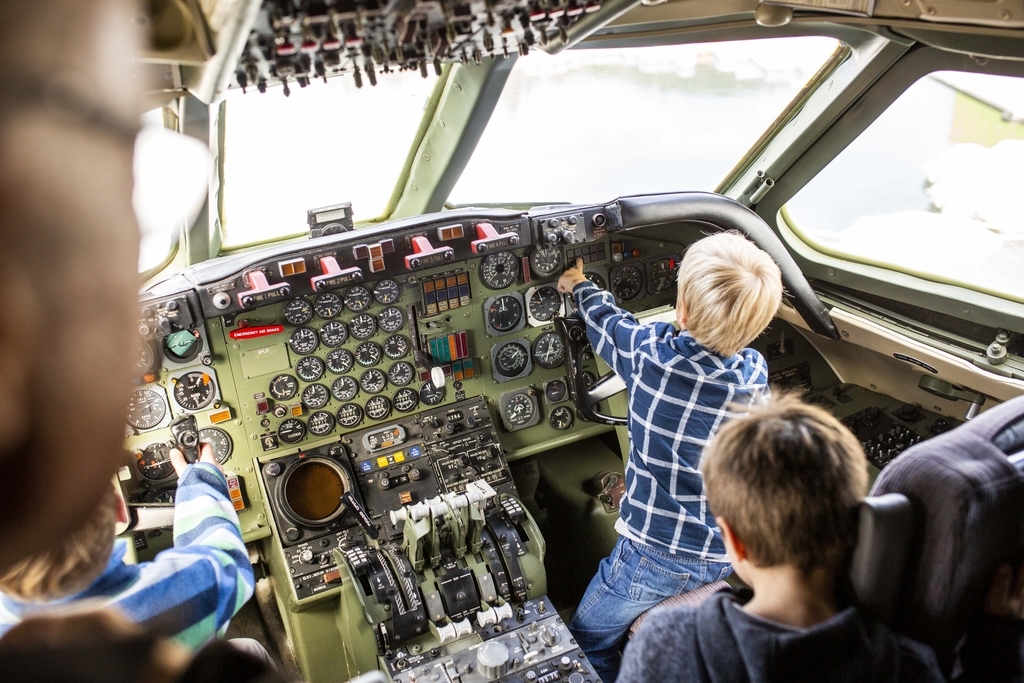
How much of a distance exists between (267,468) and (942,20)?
9.77ft

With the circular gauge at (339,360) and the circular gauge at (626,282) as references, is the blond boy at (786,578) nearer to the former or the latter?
the circular gauge at (339,360)

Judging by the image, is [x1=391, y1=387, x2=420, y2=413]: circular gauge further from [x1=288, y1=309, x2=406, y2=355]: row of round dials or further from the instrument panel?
[x1=288, y1=309, x2=406, y2=355]: row of round dials

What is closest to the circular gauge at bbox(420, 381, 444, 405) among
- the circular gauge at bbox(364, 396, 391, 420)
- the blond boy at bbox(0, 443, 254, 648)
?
the circular gauge at bbox(364, 396, 391, 420)

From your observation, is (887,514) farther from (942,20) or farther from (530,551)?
(530,551)

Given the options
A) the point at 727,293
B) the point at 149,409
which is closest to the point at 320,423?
the point at 149,409

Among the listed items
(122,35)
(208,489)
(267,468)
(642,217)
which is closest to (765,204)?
(642,217)

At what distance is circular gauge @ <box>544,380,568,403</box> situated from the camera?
3.92m

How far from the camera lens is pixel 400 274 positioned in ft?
10.7

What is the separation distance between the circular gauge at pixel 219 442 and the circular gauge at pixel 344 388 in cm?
48

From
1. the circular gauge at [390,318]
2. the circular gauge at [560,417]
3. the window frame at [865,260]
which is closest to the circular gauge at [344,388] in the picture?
the circular gauge at [390,318]

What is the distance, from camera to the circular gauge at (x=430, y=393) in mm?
3674

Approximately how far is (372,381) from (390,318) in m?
0.30

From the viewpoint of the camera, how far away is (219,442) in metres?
3.34

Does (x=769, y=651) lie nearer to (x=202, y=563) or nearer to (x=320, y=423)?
(x=202, y=563)
